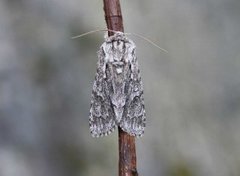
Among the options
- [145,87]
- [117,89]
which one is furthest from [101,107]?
[145,87]

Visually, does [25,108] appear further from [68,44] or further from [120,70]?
[120,70]

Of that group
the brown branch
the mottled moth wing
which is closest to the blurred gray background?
the mottled moth wing

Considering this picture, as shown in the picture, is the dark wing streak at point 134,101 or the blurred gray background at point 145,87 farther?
the blurred gray background at point 145,87

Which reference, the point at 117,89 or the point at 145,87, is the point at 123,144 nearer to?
the point at 117,89

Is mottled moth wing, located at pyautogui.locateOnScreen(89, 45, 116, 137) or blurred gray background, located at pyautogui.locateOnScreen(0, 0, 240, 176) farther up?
blurred gray background, located at pyautogui.locateOnScreen(0, 0, 240, 176)

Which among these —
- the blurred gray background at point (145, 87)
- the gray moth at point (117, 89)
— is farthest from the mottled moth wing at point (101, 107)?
the blurred gray background at point (145, 87)

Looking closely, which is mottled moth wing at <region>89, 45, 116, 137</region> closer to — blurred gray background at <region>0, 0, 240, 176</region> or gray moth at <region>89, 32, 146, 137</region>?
gray moth at <region>89, 32, 146, 137</region>

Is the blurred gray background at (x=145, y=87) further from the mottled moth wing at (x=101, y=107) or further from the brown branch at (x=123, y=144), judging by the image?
the brown branch at (x=123, y=144)
